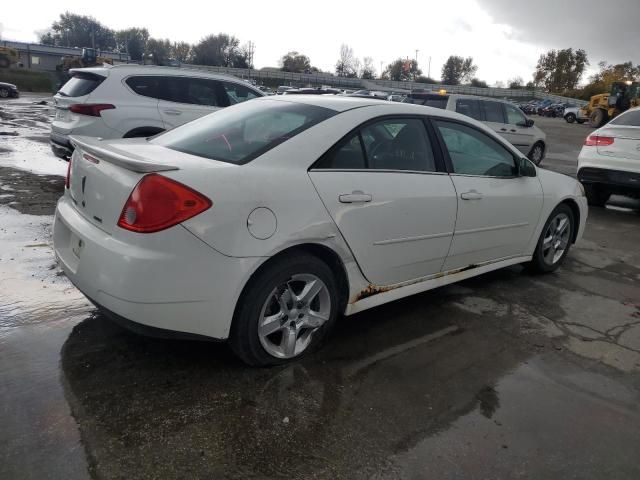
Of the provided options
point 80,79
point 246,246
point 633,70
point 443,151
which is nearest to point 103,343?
point 246,246

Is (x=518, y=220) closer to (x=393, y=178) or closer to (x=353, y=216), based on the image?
A: (x=393, y=178)

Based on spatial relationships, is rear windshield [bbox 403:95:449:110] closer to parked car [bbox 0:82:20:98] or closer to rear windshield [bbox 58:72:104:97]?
rear windshield [bbox 58:72:104:97]

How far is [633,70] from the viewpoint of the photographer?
87.7m

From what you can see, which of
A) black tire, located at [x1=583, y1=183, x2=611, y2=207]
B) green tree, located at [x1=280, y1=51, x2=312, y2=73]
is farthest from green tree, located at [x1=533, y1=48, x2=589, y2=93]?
black tire, located at [x1=583, y1=183, x2=611, y2=207]

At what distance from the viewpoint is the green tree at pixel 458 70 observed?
116438 millimetres

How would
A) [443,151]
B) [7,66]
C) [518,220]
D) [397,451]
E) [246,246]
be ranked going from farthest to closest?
[7,66], [518,220], [443,151], [246,246], [397,451]

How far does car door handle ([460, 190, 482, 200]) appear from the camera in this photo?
3873mm

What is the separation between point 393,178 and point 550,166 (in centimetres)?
1202

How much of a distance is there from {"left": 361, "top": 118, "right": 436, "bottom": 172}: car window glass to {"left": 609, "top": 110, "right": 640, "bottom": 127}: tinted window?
5699 mm

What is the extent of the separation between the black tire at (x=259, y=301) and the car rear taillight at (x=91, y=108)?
5468 mm

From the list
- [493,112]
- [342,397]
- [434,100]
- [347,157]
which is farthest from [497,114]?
[342,397]

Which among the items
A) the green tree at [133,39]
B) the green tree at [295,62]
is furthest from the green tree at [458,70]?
the green tree at [133,39]

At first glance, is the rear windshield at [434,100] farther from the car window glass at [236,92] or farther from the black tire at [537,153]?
the car window glass at [236,92]

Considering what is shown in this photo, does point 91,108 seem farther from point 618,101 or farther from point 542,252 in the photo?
point 618,101
